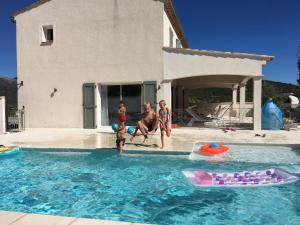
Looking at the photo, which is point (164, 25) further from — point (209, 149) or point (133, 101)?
point (209, 149)

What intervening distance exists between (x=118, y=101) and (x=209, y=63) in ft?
16.6

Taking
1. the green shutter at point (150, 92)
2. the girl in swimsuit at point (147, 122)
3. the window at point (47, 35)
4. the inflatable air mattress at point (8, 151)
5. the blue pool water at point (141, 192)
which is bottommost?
the blue pool water at point (141, 192)

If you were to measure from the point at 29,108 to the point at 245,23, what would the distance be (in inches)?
596

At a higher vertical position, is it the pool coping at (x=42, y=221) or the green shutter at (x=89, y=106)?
the green shutter at (x=89, y=106)

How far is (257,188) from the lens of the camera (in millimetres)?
5305

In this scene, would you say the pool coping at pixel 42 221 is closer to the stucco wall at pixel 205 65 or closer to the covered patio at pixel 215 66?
the covered patio at pixel 215 66

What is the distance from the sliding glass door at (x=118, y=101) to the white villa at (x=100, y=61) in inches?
2.0

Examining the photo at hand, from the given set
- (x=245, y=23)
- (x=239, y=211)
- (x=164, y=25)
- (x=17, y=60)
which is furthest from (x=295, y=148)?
(x=17, y=60)

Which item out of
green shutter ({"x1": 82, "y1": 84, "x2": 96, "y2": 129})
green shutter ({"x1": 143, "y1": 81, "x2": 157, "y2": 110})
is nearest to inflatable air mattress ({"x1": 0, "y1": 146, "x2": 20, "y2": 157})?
green shutter ({"x1": 82, "y1": 84, "x2": 96, "y2": 129})

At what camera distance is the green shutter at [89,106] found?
45.4ft

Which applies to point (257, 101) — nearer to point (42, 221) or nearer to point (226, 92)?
point (42, 221)

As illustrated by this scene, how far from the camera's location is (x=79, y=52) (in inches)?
550

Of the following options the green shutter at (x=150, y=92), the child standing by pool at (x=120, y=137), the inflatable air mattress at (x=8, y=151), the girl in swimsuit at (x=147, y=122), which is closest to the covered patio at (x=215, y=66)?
the green shutter at (x=150, y=92)

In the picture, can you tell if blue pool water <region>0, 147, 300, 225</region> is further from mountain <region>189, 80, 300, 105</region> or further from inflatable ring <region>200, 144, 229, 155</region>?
mountain <region>189, 80, 300, 105</region>
